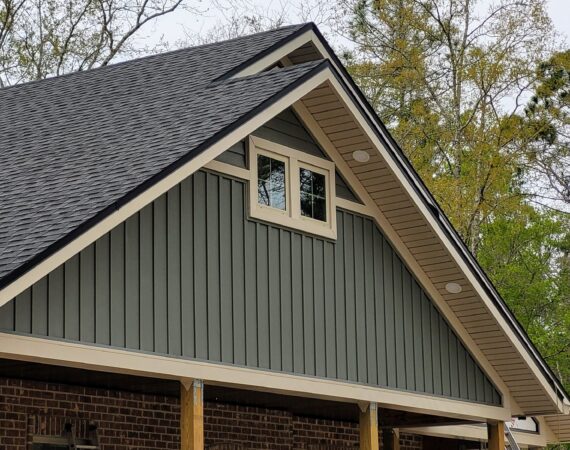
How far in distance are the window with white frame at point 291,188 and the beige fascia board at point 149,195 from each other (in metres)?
0.90

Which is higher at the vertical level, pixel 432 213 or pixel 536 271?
pixel 536 271

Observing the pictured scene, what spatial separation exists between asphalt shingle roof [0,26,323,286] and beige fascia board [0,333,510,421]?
927 mm

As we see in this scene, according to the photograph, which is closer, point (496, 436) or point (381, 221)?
point (381, 221)

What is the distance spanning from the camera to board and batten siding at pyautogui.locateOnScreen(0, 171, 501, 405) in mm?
11609

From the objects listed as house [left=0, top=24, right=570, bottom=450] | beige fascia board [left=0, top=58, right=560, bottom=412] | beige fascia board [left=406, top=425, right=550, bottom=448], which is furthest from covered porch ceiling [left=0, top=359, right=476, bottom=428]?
beige fascia board [left=0, top=58, right=560, bottom=412]

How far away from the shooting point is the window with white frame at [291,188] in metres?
14.3

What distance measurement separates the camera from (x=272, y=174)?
14.6 metres

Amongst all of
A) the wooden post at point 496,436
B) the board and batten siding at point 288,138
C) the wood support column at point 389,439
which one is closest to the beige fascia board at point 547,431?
the wood support column at point 389,439

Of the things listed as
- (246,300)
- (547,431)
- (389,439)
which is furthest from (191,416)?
(547,431)

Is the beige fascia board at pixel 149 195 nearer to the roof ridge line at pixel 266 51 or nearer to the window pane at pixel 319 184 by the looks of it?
the roof ridge line at pixel 266 51

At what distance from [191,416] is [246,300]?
1562 mm

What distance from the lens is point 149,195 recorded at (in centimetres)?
1146

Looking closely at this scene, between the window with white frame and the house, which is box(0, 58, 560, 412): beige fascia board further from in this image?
the window with white frame

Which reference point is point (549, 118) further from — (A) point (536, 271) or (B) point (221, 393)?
(B) point (221, 393)
